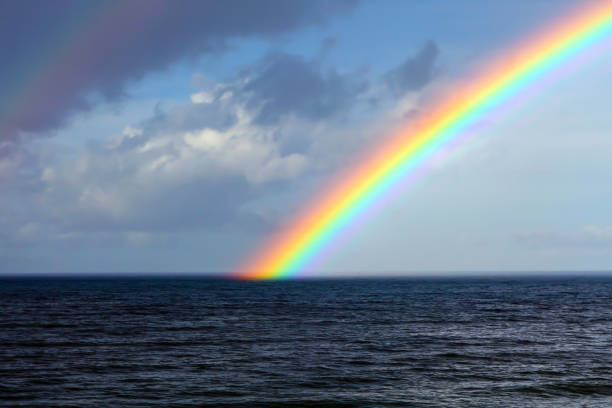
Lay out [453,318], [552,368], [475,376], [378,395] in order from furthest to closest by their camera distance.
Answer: [453,318], [552,368], [475,376], [378,395]

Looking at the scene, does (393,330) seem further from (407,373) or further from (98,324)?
(98,324)

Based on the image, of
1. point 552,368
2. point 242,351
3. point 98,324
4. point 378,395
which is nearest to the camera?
point 378,395

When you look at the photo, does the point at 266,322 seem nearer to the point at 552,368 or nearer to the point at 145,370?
the point at 145,370

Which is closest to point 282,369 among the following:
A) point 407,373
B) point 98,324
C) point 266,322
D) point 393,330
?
point 407,373

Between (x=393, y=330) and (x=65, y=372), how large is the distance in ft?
98.6

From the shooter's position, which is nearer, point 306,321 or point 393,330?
point 393,330

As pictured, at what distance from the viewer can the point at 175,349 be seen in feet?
134

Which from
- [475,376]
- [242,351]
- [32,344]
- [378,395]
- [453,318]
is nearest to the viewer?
[378,395]

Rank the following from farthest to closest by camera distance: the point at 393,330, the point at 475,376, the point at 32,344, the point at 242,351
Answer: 1. the point at 393,330
2. the point at 32,344
3. the point at 242,351
4. the point at 475,376

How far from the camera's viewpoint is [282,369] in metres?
33.3

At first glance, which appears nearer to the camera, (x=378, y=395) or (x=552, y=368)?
(x=378, y=395)

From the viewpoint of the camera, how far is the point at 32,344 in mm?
44094

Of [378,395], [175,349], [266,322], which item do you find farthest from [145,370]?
[266,322]

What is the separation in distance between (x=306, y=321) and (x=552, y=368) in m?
31.8
